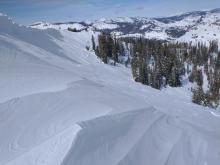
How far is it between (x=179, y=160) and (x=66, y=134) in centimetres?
655

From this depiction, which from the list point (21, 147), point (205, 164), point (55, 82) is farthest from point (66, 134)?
point (55, 82)

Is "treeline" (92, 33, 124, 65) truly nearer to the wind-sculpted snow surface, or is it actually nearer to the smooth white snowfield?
the smooth white snowfield

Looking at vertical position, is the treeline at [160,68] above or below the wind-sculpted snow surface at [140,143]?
below

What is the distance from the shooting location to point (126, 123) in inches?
837

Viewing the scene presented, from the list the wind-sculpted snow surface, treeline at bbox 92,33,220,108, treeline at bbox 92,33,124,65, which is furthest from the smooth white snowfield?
treeline at bbox 92,33,124,65

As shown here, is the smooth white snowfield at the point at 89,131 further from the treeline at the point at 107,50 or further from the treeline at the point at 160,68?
the treeline at the point at 107,50

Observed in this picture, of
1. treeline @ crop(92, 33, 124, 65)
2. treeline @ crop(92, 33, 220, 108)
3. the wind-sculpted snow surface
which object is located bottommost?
treeline @ crop(92, 33, 220, 108)

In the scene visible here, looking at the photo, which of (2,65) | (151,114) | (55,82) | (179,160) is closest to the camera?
(179,160)

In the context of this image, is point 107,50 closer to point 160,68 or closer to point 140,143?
point 160,68

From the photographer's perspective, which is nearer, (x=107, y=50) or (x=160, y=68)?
(x=160, y=68)

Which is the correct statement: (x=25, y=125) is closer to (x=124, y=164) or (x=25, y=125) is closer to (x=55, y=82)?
(x=124, y=164)

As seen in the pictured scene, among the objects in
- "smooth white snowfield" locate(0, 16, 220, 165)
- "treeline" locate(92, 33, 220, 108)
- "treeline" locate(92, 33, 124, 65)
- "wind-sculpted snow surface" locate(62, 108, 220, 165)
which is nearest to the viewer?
"smooth white snowfield" locate(0, 16, 220, 165)

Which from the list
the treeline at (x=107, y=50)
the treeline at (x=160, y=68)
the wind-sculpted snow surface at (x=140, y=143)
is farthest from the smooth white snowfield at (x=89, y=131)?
the treeline at (x=107, y=50)

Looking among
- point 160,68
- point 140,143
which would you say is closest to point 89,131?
point 140,143
